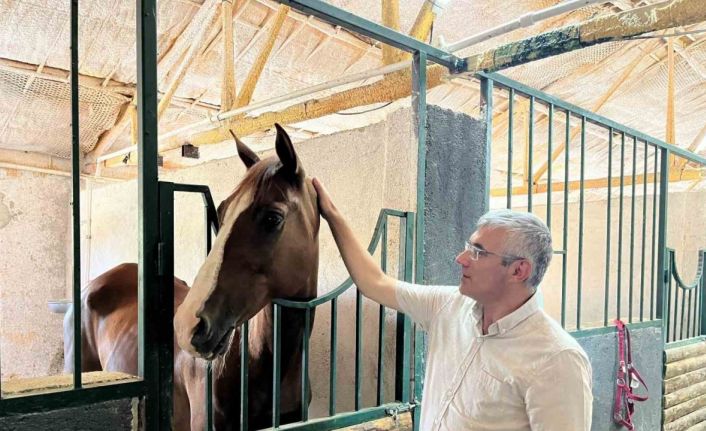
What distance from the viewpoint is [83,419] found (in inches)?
36.5

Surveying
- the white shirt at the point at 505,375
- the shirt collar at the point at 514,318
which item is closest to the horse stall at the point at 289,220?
the white shirt at the point at 505,375

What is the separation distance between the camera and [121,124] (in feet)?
15.0

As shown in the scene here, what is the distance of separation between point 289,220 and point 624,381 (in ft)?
6.50

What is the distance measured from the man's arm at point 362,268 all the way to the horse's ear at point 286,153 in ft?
0.55

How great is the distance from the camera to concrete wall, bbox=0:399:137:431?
86 cm

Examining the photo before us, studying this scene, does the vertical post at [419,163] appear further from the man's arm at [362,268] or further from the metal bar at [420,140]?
the man's arm at [362,268]

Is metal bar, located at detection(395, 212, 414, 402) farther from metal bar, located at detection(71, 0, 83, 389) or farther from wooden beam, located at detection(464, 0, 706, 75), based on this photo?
metal bar, located at detection(71, 0, 83, 389)

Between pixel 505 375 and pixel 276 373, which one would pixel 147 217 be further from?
pixel 505 375

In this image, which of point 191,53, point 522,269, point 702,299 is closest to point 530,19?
point 522,269

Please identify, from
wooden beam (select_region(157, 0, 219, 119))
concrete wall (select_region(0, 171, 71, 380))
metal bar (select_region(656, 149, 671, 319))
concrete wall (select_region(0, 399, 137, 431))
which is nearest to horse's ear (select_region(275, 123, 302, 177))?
concrete wall (select_region(0, 399, 137, 431))

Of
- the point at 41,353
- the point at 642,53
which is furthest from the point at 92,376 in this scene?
the point at 642,53

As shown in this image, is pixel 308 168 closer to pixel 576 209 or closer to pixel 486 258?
pixel 486 258

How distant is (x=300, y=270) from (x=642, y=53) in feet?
15.2

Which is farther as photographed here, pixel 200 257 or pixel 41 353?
pixel 41 353
